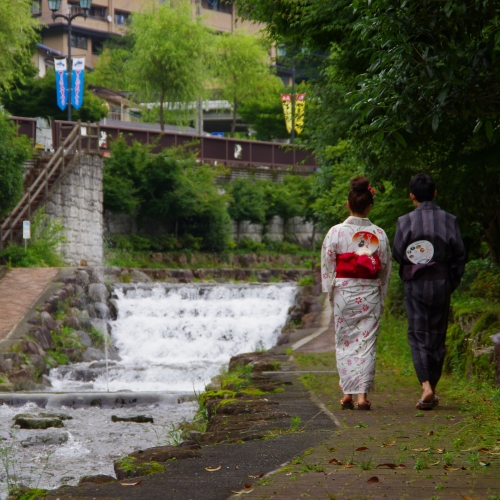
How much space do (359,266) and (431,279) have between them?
1.94 feet

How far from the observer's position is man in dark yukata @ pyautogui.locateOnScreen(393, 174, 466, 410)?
24.7 ft

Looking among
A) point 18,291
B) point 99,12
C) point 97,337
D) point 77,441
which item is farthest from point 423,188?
point 99,12

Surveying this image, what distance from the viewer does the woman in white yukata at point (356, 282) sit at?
25.2 feet

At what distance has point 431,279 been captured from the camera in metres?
7.57

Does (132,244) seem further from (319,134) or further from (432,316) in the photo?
(432,316)

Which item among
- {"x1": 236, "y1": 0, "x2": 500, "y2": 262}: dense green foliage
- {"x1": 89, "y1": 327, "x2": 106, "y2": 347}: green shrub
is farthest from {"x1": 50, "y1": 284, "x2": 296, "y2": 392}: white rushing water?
{"x1": 236, "y1": 0, "x2": 500, "y2": 262}: dense green foliage

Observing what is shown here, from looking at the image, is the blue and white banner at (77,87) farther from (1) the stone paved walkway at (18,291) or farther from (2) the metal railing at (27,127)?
(1) the stone paved walkway at (18,291)

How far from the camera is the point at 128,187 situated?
1261 inches

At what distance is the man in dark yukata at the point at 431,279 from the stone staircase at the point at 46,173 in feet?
59.5

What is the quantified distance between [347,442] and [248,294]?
62.5ft

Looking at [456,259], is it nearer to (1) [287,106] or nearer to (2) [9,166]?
(1) [287,106]

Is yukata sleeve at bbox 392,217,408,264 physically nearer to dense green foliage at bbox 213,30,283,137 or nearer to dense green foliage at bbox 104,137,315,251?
dense green foliage at bbox 104,137,315,251

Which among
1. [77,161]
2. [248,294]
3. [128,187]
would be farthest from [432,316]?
[128,187]

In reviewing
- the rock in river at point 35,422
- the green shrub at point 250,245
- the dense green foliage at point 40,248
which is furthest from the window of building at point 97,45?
the rock in river at point 35,422
